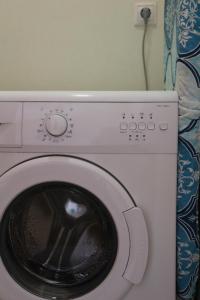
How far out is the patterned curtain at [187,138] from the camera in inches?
27.2

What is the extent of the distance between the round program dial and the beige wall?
23.0 inches

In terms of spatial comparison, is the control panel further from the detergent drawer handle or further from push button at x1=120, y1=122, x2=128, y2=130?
the detergent drawer handle

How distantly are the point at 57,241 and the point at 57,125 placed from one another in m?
0.37

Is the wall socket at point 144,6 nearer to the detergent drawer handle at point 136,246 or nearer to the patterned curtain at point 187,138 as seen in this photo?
the patterned curtain at point 187,138

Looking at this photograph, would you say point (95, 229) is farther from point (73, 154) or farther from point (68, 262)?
point (73, 154)

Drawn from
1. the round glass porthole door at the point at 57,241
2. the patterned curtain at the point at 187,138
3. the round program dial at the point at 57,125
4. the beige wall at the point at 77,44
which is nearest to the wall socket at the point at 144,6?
the beige wall at the point at 77,44

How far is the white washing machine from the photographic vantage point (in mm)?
746

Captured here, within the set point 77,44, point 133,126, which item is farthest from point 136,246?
point 77,44

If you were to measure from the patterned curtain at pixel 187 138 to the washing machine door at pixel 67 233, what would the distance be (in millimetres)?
124

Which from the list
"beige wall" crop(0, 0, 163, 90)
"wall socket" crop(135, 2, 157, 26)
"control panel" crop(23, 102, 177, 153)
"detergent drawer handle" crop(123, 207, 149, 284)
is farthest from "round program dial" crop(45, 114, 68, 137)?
"wall socket" crop(135, 2, 157, 26)

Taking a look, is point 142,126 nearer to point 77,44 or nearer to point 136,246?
point 136,246

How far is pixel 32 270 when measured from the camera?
864mm

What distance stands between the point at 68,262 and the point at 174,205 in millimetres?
374

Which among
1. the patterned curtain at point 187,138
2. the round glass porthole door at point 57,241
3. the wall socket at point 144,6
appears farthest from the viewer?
the wall socket at point 144,6
